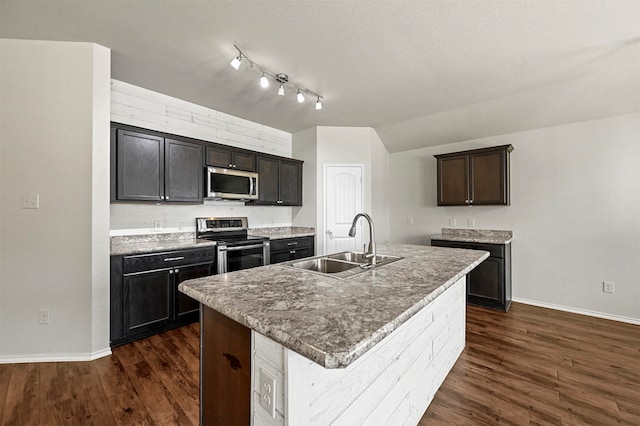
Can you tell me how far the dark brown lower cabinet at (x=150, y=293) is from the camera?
2.43 meters

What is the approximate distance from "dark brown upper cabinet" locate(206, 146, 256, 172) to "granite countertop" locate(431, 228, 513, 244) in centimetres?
288

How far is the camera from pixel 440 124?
400 centimetres

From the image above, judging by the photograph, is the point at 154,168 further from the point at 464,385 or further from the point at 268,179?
the point at 464,385

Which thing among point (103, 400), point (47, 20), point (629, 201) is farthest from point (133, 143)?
point (629, 201)

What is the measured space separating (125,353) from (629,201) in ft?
18.0

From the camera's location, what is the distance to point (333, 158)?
177 inches

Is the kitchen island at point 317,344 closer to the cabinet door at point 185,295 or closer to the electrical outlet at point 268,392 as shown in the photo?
the electrical outlet at point 268,392

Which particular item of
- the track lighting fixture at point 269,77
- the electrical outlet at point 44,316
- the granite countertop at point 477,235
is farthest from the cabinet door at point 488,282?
the electrical outlet at point 44,316

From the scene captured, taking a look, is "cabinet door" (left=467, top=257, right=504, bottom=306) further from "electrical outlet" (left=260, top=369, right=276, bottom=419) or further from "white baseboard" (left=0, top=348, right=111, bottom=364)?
"white baseboard" (left=0, top=348, right=111, bottom=364)

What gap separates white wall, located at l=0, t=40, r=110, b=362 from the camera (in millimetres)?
2186

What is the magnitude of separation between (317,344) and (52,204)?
9.07 feet

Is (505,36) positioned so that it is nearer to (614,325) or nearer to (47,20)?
(614,325)

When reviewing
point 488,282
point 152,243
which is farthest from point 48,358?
point 488,282

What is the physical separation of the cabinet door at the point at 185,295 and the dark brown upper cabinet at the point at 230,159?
130cm
